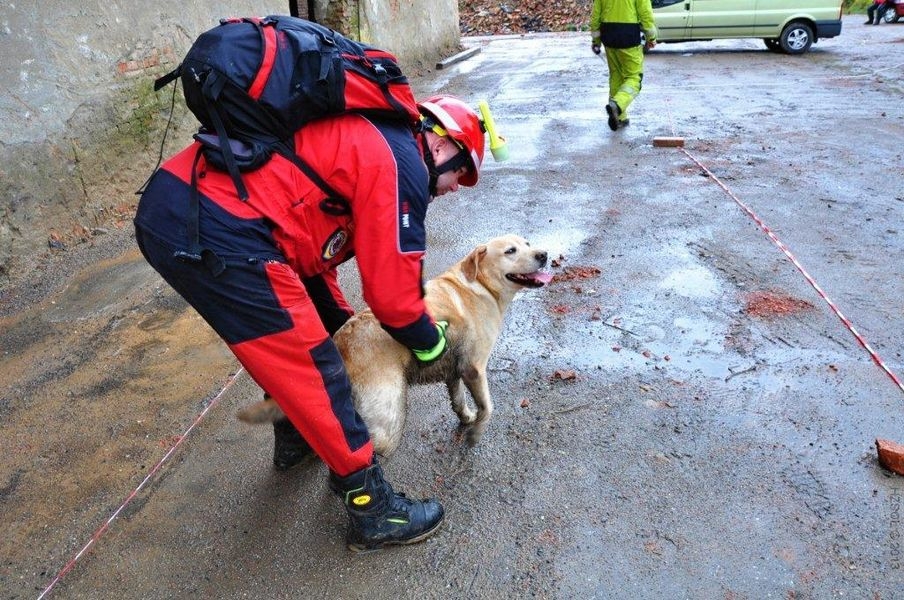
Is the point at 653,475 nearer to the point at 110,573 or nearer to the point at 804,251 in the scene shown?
the point at 110,573

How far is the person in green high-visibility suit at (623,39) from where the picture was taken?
888 cm

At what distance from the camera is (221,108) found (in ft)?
7.07

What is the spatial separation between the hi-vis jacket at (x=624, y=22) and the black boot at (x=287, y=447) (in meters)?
7.65

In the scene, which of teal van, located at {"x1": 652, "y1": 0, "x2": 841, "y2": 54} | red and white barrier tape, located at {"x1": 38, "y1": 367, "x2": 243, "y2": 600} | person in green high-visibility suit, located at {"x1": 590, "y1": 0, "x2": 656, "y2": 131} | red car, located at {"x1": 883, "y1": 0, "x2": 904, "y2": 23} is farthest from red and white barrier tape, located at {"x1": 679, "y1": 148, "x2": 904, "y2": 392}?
red car, located at {"x1": 883, "y1": 0, "x2": 904, "y2": 23}

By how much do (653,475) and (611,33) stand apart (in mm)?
7483

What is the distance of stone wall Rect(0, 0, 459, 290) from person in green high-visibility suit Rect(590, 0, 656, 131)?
16.9 ft

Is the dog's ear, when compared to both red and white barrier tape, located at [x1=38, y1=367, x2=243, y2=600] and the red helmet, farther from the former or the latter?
red and white barrier tape, located at [x1=38, y1=367, x2=243, y2=600]

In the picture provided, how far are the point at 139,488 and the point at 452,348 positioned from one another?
1.67 meters

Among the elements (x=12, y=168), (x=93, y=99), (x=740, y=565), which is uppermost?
(x=93, y=99)

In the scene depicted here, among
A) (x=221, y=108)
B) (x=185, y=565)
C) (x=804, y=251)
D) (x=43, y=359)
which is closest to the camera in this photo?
(x=221, y=108)

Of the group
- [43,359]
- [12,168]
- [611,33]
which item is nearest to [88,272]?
[12,168]

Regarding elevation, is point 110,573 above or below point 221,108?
below

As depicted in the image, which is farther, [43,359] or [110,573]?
[43,359]

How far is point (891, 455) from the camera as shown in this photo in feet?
9.79
